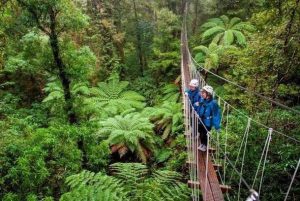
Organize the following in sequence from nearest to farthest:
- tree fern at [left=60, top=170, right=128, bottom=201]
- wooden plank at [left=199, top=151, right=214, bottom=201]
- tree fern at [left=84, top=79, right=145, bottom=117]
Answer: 1. wooden plank at [left=199, top=151, right=214, bottom=201]
2. tree fern at [left=60, top=170, right=128, bottom=201]
3. tree fern at [left=84, top=79, right=145, bottom=117]

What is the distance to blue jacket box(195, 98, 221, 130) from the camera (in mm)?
4133

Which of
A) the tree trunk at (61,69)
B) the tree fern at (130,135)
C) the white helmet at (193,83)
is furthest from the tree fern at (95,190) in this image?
the tree fern at (130,135)

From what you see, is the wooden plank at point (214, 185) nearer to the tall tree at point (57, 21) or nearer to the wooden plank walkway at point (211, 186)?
the wooden plank walkway at point (211, 186)

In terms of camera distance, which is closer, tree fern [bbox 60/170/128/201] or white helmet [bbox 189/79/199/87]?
tree fern [bbox 60/170/128/201]

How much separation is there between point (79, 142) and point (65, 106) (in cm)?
60

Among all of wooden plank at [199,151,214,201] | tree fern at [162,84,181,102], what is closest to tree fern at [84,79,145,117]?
tree fern at [162,84,181,102]

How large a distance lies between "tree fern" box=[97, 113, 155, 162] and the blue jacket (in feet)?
11.0

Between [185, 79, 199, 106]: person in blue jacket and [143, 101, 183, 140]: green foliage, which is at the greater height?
[185, 79, 199, 106]: person in blue jacket

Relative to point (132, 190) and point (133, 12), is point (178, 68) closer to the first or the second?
point (133, 12)

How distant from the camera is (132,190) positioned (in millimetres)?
4211

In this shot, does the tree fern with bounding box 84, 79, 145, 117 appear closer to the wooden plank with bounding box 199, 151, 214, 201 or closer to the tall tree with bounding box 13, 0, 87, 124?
the tall tree with bounding box 13, 0, 87, 124

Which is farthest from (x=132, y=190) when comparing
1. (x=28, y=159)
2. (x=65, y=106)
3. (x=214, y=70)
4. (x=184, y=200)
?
(x=214, y=70)

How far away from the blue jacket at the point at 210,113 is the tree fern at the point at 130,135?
3.36m

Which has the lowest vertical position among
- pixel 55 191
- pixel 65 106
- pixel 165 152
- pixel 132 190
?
pixel 165 152
